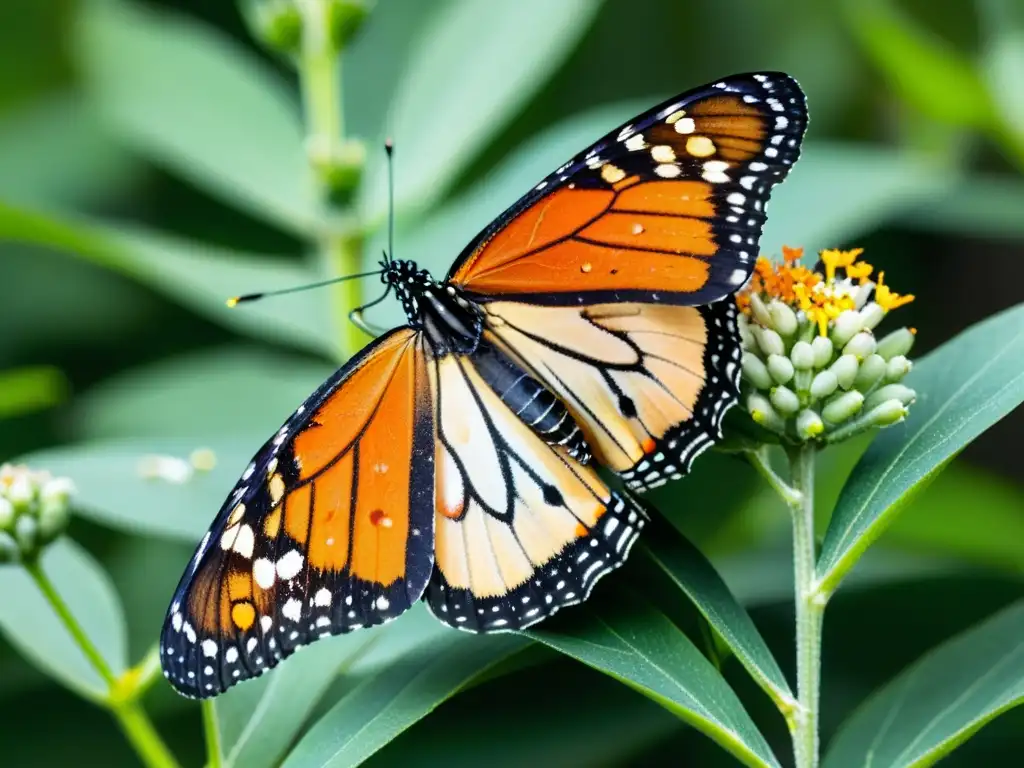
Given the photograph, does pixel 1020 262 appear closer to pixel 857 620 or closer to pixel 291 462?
pixel 857 620

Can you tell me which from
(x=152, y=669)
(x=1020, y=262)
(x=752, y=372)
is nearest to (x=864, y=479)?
(x=752, y=372)

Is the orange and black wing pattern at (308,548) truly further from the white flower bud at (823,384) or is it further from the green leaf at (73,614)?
the white flower bud at (823,384)

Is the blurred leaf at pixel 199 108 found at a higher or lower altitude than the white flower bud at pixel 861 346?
higher

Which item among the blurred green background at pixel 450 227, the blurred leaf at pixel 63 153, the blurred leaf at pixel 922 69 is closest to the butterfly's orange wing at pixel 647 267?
the blurred green background at pixel 450 227

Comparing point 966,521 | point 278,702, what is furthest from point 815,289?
point 966,521

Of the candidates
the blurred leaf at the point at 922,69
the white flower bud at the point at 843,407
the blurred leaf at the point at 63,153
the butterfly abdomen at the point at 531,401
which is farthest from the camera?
the blurred leaf at the point at 63,153

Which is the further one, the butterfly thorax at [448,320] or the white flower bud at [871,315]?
the butterfly thorax at [448,320]

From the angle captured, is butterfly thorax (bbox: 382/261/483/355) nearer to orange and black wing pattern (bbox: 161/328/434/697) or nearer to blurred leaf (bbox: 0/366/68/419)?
orange and black wing pattern (bbox: 161/328/434/697)

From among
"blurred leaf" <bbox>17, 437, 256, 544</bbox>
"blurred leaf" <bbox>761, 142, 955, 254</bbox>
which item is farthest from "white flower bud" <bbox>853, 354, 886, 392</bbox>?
"blurred leaf" <bbox>17, 437, 256, 544</bbox>
